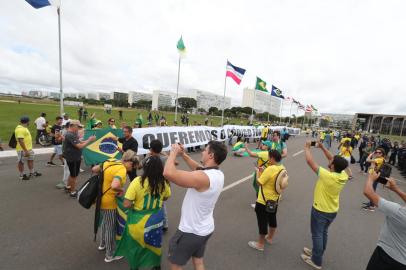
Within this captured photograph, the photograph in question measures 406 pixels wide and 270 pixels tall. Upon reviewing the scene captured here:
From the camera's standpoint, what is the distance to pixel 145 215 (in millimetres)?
2652

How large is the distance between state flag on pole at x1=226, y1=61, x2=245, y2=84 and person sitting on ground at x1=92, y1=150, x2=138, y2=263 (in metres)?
17.4

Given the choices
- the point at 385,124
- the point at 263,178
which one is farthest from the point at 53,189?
the point at 385,124

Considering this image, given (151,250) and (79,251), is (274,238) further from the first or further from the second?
(79,251)

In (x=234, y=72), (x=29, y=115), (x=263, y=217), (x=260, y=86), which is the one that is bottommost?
(x=29, y=115)

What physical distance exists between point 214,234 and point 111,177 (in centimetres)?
240

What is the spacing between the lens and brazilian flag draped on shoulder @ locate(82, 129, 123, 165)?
766 cm

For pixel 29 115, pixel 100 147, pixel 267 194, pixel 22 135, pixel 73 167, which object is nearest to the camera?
pixel 267 194

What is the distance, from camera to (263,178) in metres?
3.76

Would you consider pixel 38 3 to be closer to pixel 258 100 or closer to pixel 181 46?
pixel 181 46

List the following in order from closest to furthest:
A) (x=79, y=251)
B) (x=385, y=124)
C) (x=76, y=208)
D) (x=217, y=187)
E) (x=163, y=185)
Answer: (x=217, y=187), (x=163, y=185), (x=79, y=251), (x=76, y=208), (x=385, y=124)

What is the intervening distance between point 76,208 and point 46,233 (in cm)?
102

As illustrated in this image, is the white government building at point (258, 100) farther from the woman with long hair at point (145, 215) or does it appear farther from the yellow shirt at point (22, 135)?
the woman with long hair at point (145, 215)

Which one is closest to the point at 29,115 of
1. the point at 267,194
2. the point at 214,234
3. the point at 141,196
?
the point at 214,234

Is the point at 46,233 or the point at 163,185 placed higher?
the point at 163,185
